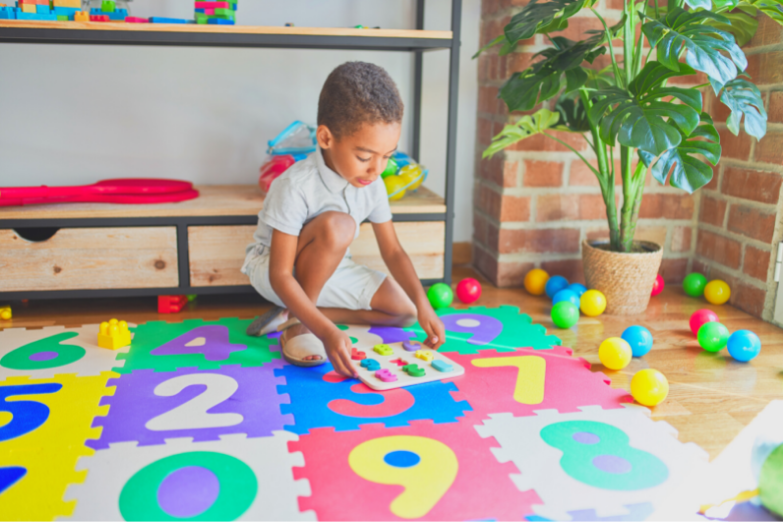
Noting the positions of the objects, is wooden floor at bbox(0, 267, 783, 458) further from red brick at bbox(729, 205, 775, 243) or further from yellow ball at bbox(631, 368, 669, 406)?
red brick at bbox(729, 205, 775, 243)

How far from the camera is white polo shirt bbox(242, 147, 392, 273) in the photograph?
55.2 inches

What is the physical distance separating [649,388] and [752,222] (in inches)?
32.6

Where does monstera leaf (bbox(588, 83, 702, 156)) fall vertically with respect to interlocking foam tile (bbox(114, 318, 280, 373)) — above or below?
above

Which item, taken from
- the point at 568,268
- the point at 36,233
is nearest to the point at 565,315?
the point at 568,268

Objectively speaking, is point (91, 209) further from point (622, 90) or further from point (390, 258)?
point (622, 90)

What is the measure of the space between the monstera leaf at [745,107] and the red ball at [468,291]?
0.74 m

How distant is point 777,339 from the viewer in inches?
62.2

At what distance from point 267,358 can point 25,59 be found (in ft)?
3.93

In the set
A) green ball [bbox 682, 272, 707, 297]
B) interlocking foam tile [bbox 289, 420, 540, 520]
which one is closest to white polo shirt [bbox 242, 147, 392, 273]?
interlocking foam tile [bbox 289, 420, 540, 520]

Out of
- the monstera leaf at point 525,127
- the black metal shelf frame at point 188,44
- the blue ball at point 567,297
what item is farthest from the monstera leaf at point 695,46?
the blue ball at point 567,297

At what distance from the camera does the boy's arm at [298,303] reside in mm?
1223

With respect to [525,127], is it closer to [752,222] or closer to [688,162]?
[688,162]

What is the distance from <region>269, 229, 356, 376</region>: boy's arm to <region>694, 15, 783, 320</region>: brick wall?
1160mm

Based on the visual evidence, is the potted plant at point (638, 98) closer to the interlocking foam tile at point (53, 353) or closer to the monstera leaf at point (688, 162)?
the monstera leaf at point (688, 162)
